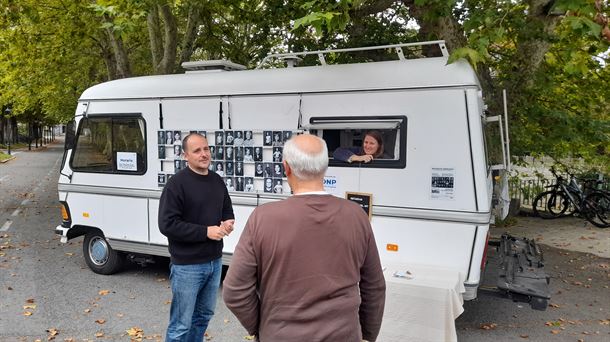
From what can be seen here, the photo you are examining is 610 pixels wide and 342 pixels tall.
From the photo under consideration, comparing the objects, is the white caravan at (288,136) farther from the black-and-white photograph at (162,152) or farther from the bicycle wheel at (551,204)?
the bicycle wheel at (551,204)

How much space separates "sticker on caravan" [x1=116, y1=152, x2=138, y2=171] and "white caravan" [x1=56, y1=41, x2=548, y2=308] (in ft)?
0.06

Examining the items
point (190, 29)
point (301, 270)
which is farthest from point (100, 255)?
point (190, 29)

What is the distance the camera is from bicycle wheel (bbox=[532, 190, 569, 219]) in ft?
39.8

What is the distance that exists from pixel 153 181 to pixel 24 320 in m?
2.03

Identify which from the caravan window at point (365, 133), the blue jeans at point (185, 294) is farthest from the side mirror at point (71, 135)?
the blue jeans at point (185, 294)

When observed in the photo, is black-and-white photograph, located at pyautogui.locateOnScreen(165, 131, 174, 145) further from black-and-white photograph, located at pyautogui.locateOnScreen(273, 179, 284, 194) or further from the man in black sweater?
the man in black sweater

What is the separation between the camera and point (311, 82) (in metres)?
5.38

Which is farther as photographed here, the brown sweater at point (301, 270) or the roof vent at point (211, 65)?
the roof vent at point (211, 65)

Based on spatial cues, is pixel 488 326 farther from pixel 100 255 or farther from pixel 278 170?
pixel 100 255

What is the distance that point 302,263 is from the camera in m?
2.09

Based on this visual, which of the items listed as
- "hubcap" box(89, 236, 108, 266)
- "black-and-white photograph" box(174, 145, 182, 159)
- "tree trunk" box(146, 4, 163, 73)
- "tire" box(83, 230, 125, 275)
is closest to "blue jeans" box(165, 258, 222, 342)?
"black-and-white photograph" box(174, 145, 182, 159)

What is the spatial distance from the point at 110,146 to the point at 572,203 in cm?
1047

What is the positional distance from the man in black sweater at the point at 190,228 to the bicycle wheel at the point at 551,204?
35.0 ft

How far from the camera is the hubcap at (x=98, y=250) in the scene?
22.5ft
